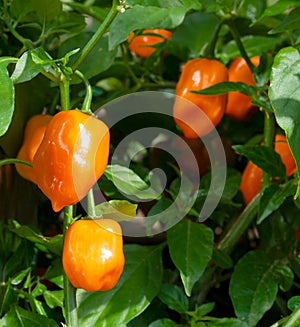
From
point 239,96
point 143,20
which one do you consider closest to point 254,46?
point 239,96

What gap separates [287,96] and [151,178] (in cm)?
23

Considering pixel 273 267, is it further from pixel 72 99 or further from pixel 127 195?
pixel 72 99

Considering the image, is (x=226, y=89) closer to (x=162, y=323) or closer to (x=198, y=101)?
(x=198, y=101)

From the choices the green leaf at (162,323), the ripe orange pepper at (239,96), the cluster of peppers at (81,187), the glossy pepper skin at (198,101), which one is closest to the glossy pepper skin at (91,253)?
the cluster of peppers at (81,187)

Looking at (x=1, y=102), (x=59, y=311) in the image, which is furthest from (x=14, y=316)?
(x=1, y=102)

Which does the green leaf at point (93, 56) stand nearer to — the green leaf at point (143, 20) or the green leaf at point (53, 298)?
the green leaf at point (143, 20)

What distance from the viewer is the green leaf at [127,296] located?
2.24ft

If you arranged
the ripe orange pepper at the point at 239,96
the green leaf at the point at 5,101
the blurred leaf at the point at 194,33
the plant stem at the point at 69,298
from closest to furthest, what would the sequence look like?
the green leaf at the point at 5,101 → the plant stem at the point at 69,298 → the ripe orange pepper at the point at 239,96 → the blurred leaf at the point at 194,33

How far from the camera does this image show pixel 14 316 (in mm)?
672

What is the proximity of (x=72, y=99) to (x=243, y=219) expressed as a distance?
240 mm

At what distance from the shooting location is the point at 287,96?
575 millimetres

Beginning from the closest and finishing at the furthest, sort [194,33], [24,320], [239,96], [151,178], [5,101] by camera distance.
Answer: [5,101] < [24,320] < [151,178] < [239,96] < [194,33]

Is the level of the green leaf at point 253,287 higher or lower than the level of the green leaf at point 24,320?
lower

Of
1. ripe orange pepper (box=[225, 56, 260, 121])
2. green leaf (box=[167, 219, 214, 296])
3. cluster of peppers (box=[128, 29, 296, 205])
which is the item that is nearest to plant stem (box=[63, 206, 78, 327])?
green leaf (box=[167, 219, 214, 296])
